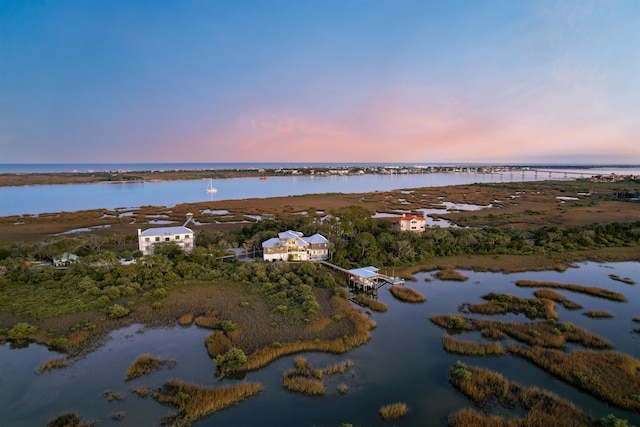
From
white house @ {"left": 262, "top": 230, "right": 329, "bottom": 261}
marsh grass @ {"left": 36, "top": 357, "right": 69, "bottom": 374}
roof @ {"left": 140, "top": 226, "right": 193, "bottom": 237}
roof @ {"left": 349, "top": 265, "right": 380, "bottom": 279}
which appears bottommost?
marsh grass @ {"left": 36, "top": 357, "right": 69, "bottom": 374}

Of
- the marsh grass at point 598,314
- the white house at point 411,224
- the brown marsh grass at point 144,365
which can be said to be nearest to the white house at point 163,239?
the brown marsh grass at point 144,365

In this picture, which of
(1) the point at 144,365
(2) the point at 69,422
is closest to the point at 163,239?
(1) the point at 144,365

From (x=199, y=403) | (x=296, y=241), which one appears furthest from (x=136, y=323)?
(x=296, y=241)

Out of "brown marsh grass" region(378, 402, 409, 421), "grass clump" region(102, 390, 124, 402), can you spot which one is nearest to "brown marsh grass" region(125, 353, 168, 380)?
"grass clump" region(102, 390, 124, 402)

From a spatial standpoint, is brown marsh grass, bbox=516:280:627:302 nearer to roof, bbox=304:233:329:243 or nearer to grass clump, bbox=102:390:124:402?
roof, bbox=304:233:329:243

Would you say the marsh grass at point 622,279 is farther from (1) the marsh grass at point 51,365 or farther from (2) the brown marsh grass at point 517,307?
(1) the marsh grass at point 51,365

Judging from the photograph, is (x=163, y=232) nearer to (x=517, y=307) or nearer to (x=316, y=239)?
(x=316, y=239)
